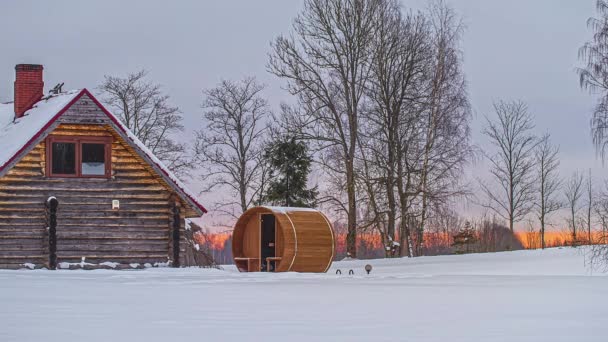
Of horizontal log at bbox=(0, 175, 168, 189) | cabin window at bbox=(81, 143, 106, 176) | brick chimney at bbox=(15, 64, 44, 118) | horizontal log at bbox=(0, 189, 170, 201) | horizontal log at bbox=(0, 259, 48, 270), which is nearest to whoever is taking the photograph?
horizontal log at bbox=(0, 259, 48, 270)

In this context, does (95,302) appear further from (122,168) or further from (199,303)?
(122,168)

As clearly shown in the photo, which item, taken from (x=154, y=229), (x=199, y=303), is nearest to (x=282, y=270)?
(x=154, y=229)

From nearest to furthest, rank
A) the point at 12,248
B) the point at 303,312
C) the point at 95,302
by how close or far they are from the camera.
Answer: the point at 303,312 → the point at 95,302 → the point at 12,248

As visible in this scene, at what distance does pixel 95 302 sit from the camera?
17.0 metres

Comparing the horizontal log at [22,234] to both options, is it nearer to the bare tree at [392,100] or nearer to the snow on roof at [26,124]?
the snow on roof at [26,124]

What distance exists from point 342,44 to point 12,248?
2016cm

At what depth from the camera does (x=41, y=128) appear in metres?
30.8

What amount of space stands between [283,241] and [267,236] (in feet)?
10.8

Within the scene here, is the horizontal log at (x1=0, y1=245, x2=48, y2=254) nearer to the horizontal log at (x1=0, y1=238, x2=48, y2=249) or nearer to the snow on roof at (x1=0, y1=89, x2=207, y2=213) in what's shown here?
the horizontal log at (x1=0, y1=238, x2=48, y2=249)

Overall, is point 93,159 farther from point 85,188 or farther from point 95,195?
point 95,195

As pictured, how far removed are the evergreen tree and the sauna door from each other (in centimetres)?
677

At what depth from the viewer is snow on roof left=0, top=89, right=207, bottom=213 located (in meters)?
30.8

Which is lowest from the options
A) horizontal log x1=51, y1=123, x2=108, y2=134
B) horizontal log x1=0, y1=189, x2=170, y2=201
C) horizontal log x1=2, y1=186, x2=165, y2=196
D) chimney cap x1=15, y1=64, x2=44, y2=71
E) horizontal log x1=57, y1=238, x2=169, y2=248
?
horizontal log x1=57, y1=238, x2=169, y2=248

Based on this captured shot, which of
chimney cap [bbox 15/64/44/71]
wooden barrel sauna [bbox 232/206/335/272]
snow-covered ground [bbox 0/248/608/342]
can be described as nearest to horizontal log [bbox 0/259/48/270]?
snow-covered ground [bbox 0/248/608/342]
